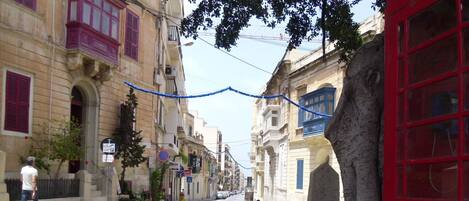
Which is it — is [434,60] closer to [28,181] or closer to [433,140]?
[433,140]

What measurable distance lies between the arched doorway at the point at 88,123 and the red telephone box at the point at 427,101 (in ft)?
63.7

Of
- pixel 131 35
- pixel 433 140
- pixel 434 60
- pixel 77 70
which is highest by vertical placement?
pixel 131 35

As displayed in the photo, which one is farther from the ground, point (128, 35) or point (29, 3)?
point (128, 35)

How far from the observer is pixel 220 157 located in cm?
14575

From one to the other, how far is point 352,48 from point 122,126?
17.0 metres

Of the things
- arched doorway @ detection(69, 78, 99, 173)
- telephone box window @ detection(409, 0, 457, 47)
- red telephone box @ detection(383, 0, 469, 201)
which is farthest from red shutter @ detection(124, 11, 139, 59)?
telephone box window @ detection(409, 0, 457, 47)

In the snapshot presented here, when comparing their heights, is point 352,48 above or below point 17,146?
above

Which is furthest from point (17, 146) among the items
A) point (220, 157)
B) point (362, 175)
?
point (220, 157)

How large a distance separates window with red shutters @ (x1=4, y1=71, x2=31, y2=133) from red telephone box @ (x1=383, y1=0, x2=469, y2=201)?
15.0m

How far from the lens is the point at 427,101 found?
11.2 feet

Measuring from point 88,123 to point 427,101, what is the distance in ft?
66.1

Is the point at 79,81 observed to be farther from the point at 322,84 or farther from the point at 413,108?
the point at 413,108

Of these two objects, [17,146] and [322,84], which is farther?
[322,84]

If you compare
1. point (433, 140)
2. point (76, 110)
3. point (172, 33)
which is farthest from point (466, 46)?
point (172, 33)
